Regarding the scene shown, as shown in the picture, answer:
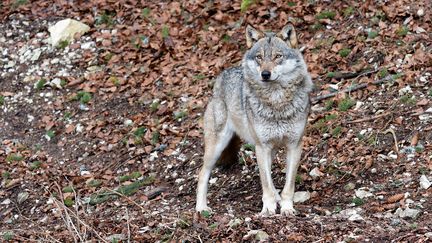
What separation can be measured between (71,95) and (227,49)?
2947mm

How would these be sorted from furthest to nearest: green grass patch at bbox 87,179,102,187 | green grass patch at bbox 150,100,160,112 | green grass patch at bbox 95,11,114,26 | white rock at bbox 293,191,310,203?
green grass patch at bbox 95,11,114,26, green grass patch at bbox 150,100,160,112, green grass patch at bbox 87,179,102,187, white rock at bbox 293,191,310,203

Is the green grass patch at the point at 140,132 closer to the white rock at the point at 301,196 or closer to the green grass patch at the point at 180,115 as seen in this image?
the green grass patch at the point at 180,115

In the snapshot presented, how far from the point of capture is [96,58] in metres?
14.9

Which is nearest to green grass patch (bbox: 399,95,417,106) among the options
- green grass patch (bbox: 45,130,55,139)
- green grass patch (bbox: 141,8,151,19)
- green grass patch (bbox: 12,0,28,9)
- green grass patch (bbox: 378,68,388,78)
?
green grass patch (bbox: 378,68,388,78)

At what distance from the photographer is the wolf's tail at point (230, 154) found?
32.7 ft

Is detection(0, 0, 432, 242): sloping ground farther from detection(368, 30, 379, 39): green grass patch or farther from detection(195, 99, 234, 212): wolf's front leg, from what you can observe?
detection(195, 99, 234, 212): wolf's front leg

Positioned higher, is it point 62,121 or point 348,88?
point 348,88

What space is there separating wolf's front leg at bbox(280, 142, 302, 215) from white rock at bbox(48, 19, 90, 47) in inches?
310

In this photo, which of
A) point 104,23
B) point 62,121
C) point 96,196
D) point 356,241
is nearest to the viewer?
point 356,241

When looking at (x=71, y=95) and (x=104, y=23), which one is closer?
(x=71, y=95)

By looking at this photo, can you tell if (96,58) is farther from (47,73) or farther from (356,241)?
(356,241)

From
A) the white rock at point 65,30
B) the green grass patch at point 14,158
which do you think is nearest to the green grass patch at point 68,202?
the green grass patch at point 14,158

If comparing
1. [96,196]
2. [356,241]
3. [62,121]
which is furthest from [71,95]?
[356,241]

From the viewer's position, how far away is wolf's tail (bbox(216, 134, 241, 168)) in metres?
9.95
